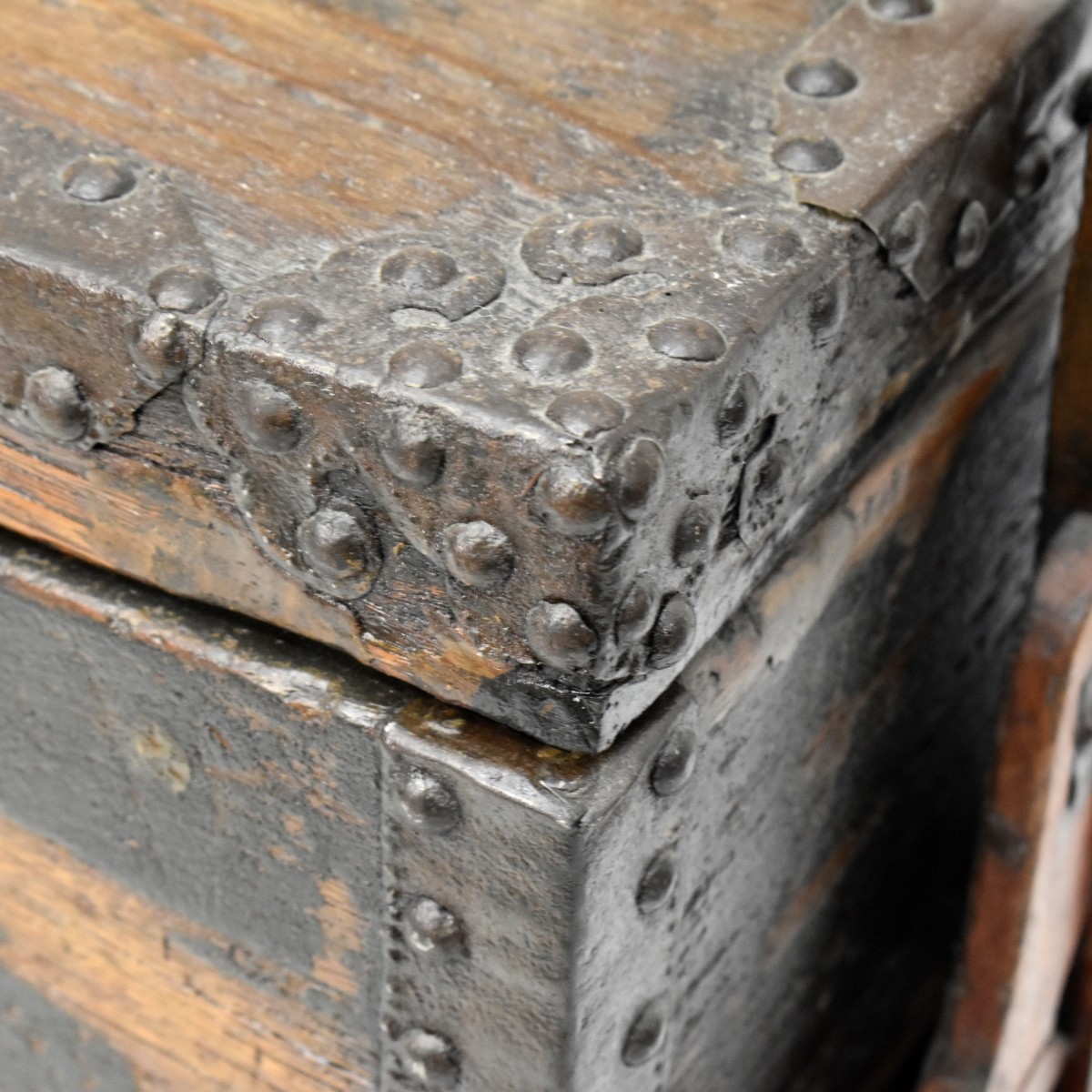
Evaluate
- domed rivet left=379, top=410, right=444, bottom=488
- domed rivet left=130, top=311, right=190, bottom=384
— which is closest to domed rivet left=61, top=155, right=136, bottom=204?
domed rivet left=130, top=311, right=190, bottom=384

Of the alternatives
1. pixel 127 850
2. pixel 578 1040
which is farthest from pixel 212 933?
pixel 578 1040

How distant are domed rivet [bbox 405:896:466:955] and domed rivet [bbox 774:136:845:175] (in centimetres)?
42

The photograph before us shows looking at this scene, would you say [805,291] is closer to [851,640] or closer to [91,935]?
[851,640]

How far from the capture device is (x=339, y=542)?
68cm

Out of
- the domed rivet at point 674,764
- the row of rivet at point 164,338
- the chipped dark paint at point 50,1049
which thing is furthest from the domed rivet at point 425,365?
the chipped dark paint at point 50,1049

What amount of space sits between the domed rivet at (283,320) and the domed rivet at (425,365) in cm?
5

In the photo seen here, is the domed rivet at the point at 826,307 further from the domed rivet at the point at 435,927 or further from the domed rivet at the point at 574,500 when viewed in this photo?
the domed rivet at the point at 435,927

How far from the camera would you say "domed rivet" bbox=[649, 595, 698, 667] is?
68 centimetres

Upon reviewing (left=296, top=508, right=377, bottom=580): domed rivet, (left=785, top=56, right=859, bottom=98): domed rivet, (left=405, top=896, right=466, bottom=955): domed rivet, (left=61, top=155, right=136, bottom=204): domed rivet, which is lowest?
(left=405, top=896, right=466, bottom=955): domed rivet

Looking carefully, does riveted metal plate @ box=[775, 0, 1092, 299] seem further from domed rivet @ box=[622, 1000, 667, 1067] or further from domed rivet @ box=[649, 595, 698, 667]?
domed rivet @ box=[622, 1000, 667, 1067]

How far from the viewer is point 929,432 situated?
963 mm

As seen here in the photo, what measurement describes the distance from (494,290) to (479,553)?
0.13 meters

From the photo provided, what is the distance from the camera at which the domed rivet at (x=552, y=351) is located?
652 mm

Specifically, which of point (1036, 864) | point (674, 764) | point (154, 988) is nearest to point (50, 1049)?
point (154, 988)
